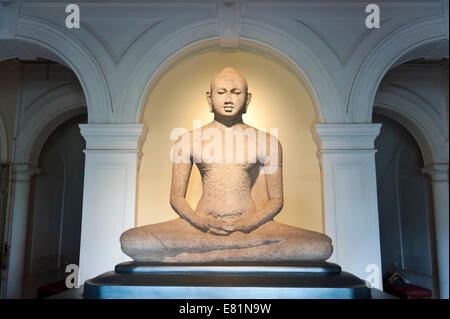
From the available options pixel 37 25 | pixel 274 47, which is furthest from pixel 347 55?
pixel 37 25

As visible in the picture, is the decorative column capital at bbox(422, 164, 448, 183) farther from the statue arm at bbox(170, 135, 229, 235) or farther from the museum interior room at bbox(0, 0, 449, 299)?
the statue arm at bbox(170, 135, 229, 235)

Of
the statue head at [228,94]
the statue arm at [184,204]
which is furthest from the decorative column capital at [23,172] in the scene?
the statue head at [228,94]

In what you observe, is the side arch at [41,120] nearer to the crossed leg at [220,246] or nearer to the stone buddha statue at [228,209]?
the stone buddha statue at [228,209]

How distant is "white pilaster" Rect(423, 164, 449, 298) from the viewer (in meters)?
6.26

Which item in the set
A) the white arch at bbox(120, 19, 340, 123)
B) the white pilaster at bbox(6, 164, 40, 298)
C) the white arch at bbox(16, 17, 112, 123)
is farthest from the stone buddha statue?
the white pilaster at bbox(6, 164, 40, 298)

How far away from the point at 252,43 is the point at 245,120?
95 centimetres

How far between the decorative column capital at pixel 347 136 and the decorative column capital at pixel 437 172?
8.60 feet

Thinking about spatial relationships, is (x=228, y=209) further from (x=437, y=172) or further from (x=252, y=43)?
(x=437, y=172)

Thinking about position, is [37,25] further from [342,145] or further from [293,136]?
[342,145]

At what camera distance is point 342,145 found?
4.52 meters

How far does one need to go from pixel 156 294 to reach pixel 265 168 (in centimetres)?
170

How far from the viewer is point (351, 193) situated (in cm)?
445
